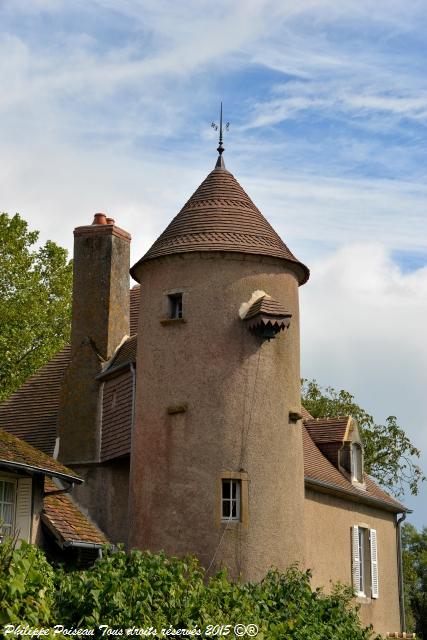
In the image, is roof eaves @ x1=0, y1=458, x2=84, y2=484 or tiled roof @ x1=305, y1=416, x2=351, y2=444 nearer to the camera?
roof eaves @ x1=0, y1=458, x2=84, y2=484

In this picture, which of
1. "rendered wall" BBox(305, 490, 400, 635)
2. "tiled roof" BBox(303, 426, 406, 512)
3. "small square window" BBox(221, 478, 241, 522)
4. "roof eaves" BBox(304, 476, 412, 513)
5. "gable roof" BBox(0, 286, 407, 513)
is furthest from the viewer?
"tiled roof" BBox(303, 426, 406, 512)

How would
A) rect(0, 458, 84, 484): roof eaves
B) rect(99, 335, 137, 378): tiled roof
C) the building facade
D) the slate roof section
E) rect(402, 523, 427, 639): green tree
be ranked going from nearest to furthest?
1. rect(0, 458, 84, 484): roof eaves
2. the building facade
3. the slate roof section
4. rect(99, 335, 137, 378): tiled roof
5. rect(402, 523, 427, 639): green tree

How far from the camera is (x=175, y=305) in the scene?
2152cm

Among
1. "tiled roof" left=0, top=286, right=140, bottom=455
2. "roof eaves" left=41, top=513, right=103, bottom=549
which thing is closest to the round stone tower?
"roof eaves" left=41, top=513, right=103, bottom=549

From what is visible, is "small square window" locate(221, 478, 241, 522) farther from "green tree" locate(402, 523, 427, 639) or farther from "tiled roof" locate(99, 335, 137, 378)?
"green tree" locate(402, 523, 427, 639)

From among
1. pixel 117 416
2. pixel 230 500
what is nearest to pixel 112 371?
pixel 117 416

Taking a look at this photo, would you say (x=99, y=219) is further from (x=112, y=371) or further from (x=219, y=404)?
(x=219, y=404)

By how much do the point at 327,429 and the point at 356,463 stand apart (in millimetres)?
1132

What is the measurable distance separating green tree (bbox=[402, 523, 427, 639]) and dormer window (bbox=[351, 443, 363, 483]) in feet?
43.1

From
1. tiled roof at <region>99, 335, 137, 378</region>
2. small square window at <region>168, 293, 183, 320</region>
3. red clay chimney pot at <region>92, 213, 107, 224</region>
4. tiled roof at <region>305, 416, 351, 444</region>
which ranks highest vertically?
red clay chimney pot at <region>92, 213, 107, 224</region>

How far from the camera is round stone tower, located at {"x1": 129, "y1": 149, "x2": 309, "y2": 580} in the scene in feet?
65.5

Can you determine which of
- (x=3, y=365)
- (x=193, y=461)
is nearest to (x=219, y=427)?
(x=193, y=461)

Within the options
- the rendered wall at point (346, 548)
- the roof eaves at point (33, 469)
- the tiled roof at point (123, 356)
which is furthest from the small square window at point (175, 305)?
the rendered wall at point (346, 548)

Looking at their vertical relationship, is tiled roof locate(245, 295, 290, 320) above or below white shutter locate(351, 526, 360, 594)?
above
